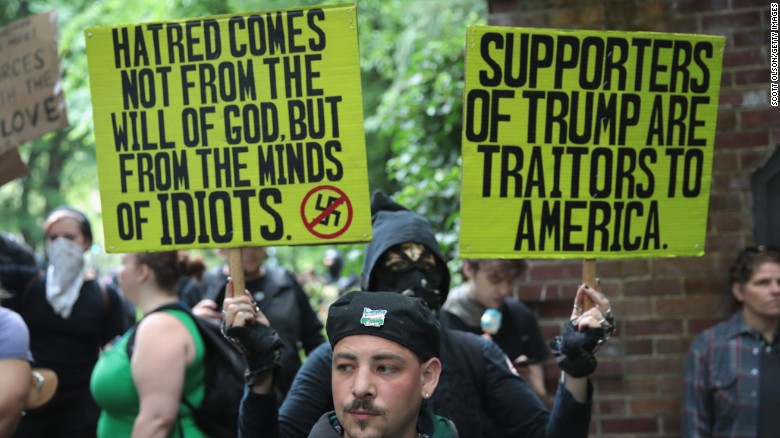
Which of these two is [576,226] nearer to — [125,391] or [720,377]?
[125,391]

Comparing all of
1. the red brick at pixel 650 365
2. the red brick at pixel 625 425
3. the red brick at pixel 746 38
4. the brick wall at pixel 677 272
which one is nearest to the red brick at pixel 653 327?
the brick wall at pixel 677 272

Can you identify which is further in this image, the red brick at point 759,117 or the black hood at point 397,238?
the red brick at point 759,117

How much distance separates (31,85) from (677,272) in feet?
11.8

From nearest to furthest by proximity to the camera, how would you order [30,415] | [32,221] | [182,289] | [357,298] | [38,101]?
A: 1. [357,298]
2. [38,101]
3. [30,415]
4. [182,289]
5. [32,221]

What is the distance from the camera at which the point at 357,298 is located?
9.71ft

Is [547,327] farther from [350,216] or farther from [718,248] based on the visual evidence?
[350,216]

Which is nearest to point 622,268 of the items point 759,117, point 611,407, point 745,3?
point 611,407

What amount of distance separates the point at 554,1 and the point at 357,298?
3.23 m

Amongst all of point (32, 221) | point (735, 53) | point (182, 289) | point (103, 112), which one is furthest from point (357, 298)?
point (32, 221)

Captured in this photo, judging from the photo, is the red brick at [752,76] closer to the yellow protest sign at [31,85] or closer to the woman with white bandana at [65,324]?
the yellow protest sign at [31,85]

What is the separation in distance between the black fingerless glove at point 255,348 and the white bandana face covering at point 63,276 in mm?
3059

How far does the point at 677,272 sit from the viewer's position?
560 centimetres

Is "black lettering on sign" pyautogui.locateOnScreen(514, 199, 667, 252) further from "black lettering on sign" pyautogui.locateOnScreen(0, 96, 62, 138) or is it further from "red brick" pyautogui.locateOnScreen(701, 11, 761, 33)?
"black lettering on sign" pyautogui.locateOnScreen(0, 96, 62, 138)

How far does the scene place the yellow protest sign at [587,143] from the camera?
366cm
